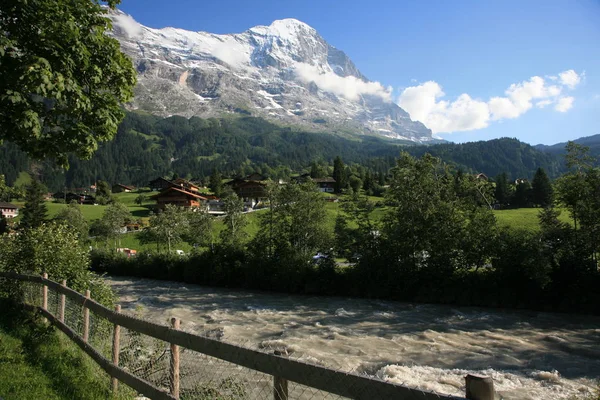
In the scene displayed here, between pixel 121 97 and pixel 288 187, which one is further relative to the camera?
pixel 288 187

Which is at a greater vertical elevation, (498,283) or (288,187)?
(288,187)

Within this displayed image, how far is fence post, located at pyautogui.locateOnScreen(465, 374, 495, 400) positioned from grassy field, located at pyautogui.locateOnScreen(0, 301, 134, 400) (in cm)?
589

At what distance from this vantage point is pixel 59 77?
22.1ft

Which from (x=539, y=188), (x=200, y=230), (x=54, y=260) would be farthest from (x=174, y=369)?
(x=539, y=188)

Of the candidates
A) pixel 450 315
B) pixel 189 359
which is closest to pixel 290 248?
pixel 450 315

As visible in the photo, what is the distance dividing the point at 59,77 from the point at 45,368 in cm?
533

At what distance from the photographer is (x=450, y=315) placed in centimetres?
2692

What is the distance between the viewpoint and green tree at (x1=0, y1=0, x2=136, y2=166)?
269 inches

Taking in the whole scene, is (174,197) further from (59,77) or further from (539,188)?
(59,77)

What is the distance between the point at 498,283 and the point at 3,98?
31.7 metres

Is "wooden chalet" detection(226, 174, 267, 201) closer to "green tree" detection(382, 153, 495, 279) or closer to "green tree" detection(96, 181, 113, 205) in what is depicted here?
"green tree" detection(96, 181, 113, 205)

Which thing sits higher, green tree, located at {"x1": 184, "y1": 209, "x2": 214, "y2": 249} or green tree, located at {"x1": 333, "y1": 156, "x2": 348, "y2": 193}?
green tree, located at {"x1": 333, "y1": 156, "x2": 348, "y2": 193}

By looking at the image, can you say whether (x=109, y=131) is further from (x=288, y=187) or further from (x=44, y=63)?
(x=288, y=187)

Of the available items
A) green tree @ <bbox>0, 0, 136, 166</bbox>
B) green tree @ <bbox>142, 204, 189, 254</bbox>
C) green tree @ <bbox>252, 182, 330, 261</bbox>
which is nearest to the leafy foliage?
green tree @ <bbox>0, 0, 136, 166</bbox>
